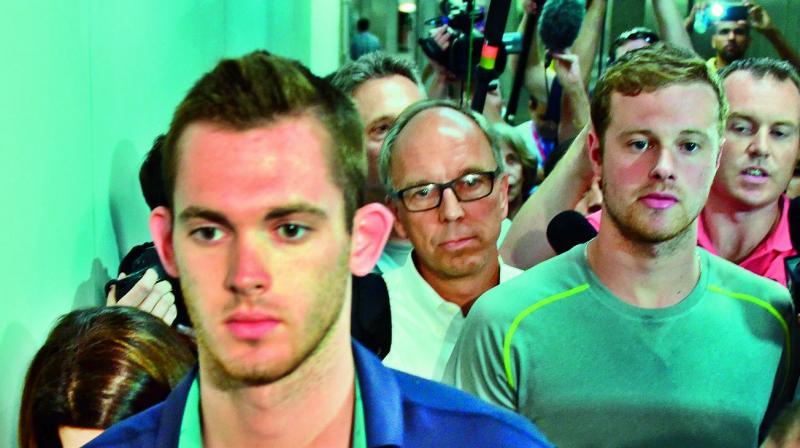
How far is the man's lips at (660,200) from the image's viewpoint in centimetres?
185

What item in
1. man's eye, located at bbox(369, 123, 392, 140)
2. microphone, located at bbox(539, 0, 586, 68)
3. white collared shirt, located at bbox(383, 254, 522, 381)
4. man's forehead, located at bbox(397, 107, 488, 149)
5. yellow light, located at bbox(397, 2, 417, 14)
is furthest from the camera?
yellow light, located at bbox(397, 2, 417, 14)

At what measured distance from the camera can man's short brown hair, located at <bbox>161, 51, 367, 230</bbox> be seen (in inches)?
48.7

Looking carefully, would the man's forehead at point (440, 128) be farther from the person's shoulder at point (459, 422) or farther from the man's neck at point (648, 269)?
→ the person's shoulder at point (459, 422)

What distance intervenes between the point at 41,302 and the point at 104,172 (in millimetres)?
539

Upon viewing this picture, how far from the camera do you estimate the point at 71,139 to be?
7.94 ft

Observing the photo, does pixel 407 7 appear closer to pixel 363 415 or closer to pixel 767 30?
pixel 767 30

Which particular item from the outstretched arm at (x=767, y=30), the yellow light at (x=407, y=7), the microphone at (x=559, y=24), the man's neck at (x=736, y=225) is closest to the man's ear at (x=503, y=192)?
the man's neck at (x=736, y=225)

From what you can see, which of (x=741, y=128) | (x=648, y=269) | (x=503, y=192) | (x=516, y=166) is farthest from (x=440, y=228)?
(x=516, y=166)

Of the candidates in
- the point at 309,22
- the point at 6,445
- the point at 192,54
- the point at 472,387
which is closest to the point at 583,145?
the point at 472,387

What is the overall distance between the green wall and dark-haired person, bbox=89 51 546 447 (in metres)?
0.90

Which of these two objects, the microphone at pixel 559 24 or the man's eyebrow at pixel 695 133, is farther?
the microphone at pixel 559 24

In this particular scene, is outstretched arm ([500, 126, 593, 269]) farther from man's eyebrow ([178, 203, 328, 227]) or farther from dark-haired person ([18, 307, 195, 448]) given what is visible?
man's eyebrow ([178, 203, 328, 227])

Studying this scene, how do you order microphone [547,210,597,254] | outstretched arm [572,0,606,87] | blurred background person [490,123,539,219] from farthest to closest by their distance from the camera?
1. outstretched arm [572,0,606,87]
2. blurred background person [490,123,539,219]
3. microphone [547,210,597,254]

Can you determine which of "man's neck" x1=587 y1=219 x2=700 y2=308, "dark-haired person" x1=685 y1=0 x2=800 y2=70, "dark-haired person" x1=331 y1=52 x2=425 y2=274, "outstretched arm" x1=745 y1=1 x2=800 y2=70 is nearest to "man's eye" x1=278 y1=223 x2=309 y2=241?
"man's neck" x1=587 y1=219 x2=700 y2=308
